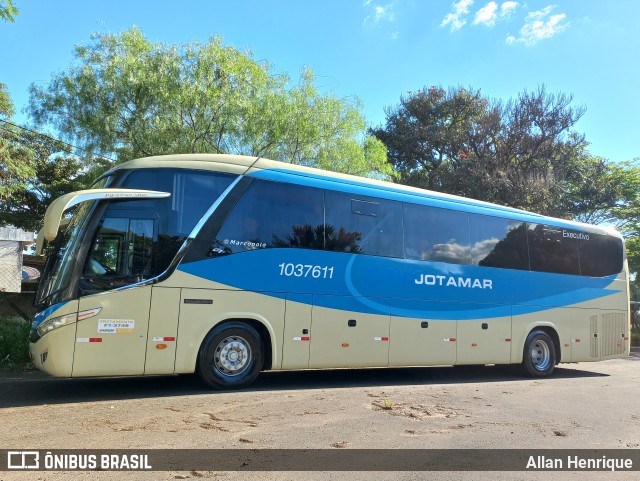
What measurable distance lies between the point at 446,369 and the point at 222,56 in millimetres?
10323

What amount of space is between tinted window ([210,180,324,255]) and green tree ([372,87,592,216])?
1509cm

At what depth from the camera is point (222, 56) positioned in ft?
44.2

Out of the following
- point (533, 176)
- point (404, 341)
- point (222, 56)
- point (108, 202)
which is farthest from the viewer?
point (533, 176)

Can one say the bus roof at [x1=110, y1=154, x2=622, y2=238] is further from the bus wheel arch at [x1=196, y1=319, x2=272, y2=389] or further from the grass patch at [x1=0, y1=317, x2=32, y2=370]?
the grass patch at [x1=0, y1=317, x2=32, y2=370]

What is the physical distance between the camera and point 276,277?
8.75 meters

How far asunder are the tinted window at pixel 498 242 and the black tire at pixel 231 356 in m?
5.46

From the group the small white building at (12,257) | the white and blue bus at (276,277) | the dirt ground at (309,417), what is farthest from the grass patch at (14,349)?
the small white building at (12,257)

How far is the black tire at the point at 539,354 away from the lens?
12148mm

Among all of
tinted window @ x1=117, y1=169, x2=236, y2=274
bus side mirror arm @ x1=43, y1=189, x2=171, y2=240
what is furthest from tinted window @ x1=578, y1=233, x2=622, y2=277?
bus side mirror arm @ x1=43, y1=189, x2=171, y2=240

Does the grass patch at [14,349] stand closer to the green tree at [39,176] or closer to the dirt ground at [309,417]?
the dirt ground at [309,417]

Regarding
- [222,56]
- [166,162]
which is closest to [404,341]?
[166,162]

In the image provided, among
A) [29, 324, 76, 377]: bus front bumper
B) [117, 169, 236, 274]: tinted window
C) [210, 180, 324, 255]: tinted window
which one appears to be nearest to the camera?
[29, 324, 76, 377]: bus front bumper

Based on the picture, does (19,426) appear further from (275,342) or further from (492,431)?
(492,431)

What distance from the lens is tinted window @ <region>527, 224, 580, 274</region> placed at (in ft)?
40.5
